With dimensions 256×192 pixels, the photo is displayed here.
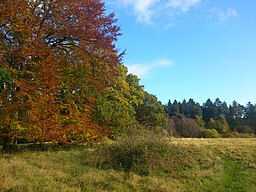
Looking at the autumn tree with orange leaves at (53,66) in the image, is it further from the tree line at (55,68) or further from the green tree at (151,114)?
the green tree at (151,114)

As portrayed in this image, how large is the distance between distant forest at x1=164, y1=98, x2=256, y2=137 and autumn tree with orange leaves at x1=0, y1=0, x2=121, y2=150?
51131 millimetres

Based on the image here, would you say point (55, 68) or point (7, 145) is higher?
point (55, 68)

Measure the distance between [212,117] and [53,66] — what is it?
88.5m

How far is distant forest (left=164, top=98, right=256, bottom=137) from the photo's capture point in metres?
75.3

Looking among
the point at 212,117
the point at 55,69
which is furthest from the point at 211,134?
the point at 55,69

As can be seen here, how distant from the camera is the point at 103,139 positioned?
22.1 m

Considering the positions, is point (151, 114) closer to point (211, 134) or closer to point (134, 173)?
point (211, 134)

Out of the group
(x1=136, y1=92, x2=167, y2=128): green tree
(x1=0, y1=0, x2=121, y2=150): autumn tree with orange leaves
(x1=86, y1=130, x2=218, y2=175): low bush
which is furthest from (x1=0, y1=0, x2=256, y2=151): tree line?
(x1=136, y1=92, x2=167, y2=128): green tree

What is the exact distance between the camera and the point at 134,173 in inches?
574

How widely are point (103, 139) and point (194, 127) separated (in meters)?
54.7

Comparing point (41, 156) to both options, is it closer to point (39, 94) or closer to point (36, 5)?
point (39, 94)

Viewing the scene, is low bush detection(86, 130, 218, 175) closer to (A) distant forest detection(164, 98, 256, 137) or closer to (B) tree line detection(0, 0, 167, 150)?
(B) tree line detection(0, 0, 167, 150)

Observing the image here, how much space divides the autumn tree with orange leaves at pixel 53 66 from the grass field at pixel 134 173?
177 cm

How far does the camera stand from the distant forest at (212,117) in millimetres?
75275
